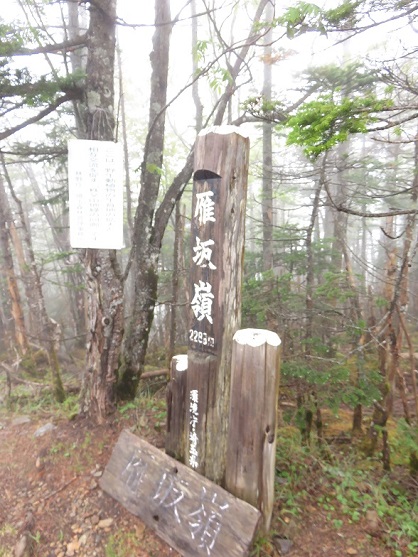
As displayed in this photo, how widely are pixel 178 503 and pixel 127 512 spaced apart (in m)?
0.60

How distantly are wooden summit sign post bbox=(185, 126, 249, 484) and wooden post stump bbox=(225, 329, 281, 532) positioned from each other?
0.43 ft

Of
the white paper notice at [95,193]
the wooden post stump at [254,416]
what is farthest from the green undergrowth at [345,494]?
the white paper notice at [95,193]

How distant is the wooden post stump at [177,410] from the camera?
313 cm

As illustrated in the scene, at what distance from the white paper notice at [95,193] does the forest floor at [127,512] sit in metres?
2.25

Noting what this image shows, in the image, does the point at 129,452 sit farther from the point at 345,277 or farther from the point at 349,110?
the point at 345,277

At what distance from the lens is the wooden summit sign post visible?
254 cm

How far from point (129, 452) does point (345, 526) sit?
2046 millimetres

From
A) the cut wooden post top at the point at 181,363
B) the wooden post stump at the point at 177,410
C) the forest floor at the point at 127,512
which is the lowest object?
the forest floor at the point at 127,512

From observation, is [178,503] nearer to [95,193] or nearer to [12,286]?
[95,193]

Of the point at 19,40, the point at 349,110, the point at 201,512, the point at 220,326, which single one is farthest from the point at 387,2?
the point at 201,512

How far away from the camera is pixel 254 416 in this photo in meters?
2.59

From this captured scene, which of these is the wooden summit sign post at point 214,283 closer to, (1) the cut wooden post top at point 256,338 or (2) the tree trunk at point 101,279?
(1) the cut wooden post top at point 256,338

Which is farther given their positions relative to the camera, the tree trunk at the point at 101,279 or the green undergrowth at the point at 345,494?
the tree trunk at the point at 101,279

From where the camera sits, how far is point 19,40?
314 centimetres
